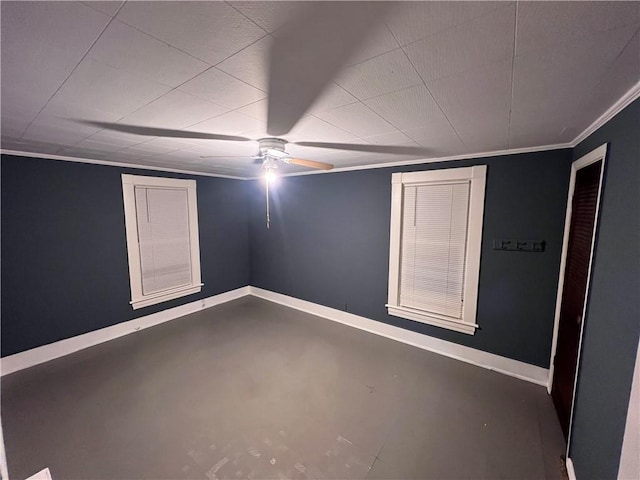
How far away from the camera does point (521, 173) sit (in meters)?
2.72

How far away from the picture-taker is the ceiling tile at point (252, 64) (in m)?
1.04

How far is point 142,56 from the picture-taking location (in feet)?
3.59

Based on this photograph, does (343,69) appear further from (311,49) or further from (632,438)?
(632,438)

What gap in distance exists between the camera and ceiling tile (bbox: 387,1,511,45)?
81cm

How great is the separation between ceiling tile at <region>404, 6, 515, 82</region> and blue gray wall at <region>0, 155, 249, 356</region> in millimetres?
4058

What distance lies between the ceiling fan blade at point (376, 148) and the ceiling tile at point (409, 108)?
64 centimetres

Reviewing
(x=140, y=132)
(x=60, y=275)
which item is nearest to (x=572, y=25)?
(x=140, y=132)

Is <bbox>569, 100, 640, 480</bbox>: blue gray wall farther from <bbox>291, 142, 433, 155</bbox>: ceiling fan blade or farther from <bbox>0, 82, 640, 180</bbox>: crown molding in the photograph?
<bbox>291, 142, 433, 155</bbox>: ceiling fan blade

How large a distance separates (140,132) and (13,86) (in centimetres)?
83

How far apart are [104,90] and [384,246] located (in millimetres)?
3207

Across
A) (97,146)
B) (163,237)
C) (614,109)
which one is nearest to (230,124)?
(97,146)

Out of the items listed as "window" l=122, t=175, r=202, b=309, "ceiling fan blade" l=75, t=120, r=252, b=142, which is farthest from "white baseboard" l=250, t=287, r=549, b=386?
"ceiling fan blade" l=75, t=120, r=252, b=142

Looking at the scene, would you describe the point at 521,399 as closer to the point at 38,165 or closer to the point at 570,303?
the point at 570,303

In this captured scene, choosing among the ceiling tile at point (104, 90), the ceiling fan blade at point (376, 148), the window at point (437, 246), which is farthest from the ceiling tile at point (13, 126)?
the window at point (437, 246)
